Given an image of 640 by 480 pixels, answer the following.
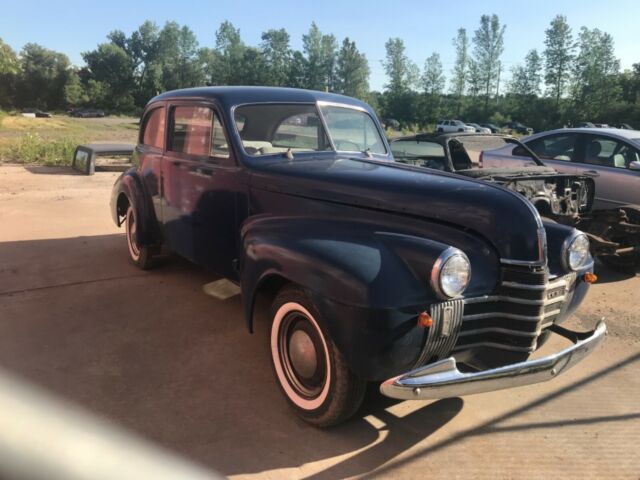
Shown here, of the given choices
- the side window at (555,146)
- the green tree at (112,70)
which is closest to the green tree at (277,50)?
the green tree at (112,70)

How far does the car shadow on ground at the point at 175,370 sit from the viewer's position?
104 inches

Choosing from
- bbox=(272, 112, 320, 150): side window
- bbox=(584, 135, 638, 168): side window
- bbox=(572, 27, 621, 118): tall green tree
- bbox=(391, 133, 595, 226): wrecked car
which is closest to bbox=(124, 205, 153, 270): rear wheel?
bbox=(272, 112, 320, 150): side window

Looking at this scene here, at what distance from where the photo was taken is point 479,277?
102 inches

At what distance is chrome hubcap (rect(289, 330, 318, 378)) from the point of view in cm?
280

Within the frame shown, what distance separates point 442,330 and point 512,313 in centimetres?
45

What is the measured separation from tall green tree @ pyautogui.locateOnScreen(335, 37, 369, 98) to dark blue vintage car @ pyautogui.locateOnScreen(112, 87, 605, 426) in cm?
7957

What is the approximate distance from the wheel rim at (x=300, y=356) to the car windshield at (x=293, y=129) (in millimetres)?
1419

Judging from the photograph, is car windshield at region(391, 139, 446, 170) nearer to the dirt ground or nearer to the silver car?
the silver car

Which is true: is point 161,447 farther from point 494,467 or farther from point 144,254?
point 144,254

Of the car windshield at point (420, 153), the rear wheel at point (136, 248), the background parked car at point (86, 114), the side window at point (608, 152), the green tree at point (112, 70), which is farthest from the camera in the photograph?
the green tree at point (112, 70)

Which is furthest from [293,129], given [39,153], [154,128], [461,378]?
[39,153]

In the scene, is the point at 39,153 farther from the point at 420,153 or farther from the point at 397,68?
the point at 397,68

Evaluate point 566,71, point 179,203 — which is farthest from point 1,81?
point 179,203

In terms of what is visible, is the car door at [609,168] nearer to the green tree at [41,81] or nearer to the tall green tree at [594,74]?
the tall green tree at [594,74]
